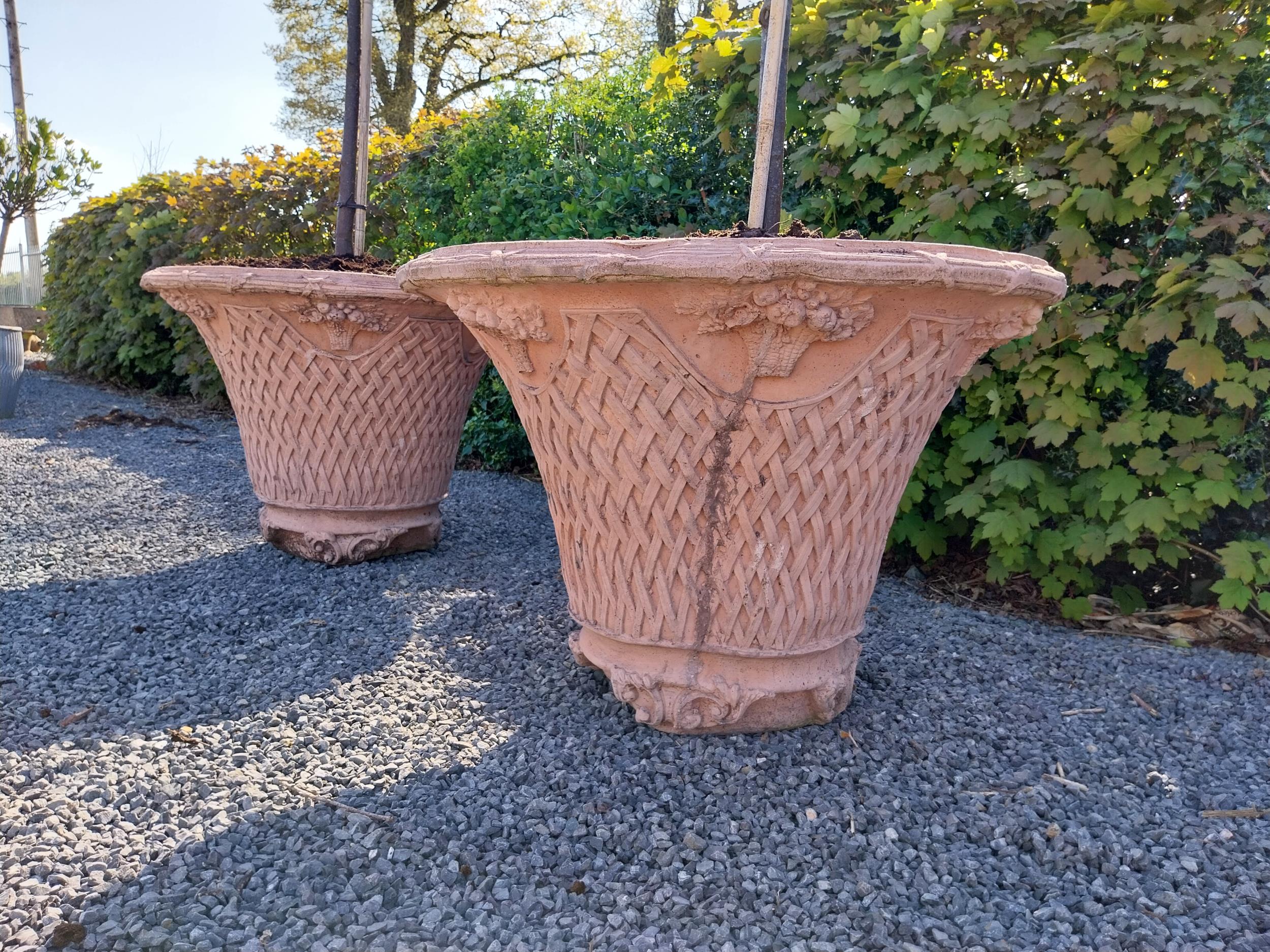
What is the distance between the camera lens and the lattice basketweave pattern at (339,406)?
256 cm

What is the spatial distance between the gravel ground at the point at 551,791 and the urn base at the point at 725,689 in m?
0.05

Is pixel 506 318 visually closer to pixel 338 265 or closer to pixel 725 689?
pixel 725 689

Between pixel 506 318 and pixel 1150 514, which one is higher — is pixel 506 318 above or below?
above

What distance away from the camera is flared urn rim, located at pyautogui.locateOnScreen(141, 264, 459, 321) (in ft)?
7.89

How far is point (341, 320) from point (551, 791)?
1.58 metres

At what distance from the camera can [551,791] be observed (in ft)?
4.81

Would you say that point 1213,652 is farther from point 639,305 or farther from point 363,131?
point 363,131

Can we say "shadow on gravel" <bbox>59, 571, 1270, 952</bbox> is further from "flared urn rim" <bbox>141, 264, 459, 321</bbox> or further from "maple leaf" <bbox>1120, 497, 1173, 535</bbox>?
"flared urn rim" <bbox>141, 264, 459, 321</bbox>

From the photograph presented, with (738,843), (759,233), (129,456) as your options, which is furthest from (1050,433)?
(129,456)

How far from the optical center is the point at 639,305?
4.69ft

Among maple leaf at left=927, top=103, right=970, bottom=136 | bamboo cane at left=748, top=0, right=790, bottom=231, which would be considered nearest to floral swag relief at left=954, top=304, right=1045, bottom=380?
bamboo cane at left=748, top=0, right=790, bottom=231

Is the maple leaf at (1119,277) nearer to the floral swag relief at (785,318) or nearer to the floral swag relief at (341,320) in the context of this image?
the floral swag relief at (785,318)

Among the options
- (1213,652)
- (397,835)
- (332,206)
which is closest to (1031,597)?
(1213,652)

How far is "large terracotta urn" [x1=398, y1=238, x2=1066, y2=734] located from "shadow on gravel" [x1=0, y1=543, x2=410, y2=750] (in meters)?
0.71
